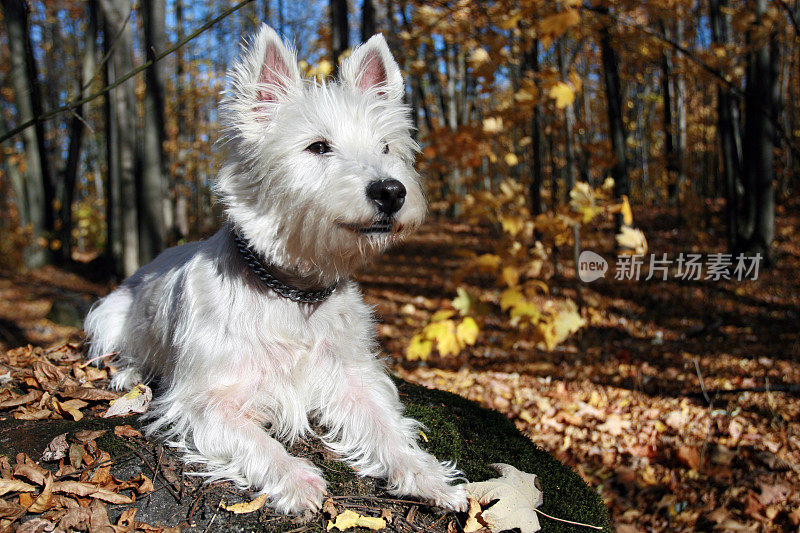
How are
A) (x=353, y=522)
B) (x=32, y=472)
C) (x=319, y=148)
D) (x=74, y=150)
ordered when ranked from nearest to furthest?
(x=353, y=522) → (x=32, y=472) → (x=319, y=148) → (x=74, y=150)

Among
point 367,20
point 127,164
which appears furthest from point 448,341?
point 127,164

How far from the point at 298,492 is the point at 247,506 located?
0.23 m

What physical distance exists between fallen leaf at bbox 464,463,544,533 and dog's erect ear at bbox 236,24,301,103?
92.8 inches

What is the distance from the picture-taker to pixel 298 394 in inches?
112

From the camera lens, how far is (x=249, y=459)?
8.04ft

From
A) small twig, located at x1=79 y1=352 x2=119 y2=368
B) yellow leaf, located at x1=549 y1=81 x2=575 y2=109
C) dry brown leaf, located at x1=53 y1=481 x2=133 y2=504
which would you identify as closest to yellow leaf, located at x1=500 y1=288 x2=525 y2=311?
yellow leaf, located at x1=549 y1=81 x2=575 y2=109

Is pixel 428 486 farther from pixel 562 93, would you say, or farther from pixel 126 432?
pixel 562 93

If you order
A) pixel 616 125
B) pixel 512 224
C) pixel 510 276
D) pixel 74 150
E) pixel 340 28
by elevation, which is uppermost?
pixel 340 28

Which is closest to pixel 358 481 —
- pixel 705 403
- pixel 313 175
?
pixel 313 175

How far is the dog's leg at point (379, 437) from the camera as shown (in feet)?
8.14

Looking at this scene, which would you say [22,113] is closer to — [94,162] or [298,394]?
[298,394]

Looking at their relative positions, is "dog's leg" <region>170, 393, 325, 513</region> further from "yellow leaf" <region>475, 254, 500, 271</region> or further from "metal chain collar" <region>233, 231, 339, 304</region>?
"yellow leaf" <region>475, 254, 500, 271</region>

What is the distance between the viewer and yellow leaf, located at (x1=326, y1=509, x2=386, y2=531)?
227cm

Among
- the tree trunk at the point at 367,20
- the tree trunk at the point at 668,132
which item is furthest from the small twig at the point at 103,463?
the tree trunk at the point at 668,132
